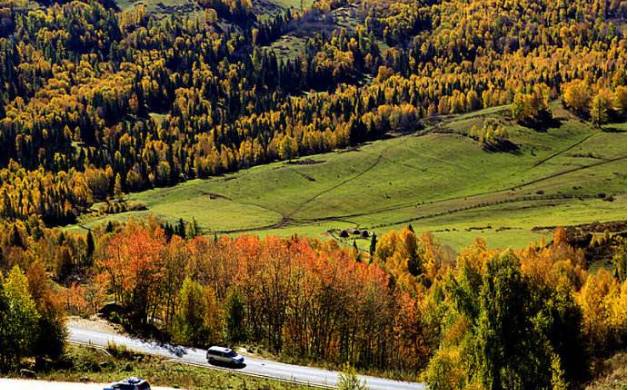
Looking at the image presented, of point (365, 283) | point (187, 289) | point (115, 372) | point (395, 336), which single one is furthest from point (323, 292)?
point (115, 372)

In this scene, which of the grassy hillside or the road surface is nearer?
the road surface

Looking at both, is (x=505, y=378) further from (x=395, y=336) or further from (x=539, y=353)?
(x=395, y=336)

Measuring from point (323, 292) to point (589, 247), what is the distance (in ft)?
307

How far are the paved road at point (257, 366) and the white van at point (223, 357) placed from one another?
2.72ft

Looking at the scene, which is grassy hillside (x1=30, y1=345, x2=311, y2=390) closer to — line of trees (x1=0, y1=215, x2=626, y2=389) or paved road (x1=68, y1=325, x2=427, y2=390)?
paved road (x1=68, y1=325, x2=427, y2=390)

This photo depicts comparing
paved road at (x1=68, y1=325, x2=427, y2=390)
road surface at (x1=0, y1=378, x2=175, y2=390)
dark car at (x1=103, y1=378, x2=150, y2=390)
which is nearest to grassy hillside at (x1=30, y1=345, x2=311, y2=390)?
road surface at (x1=0, y1=378, x2=175, y2=390)

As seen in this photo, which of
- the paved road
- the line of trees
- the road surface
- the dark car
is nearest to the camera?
the dark car

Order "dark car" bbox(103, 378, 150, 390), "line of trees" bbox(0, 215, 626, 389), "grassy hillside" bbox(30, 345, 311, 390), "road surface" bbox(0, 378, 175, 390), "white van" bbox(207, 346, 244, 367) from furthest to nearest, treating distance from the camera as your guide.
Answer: "white van" bbox(207, 346, 244, 367), "line of trees" bbox(0, 215, 626, 389), "grassy hillside" bbox(30, 345, 311, 390), "road surface" bbox(0, 378, 175, 390), "dark car" bbox(103, 378, 150, 390)

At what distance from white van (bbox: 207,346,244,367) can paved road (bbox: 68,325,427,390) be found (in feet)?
2.72

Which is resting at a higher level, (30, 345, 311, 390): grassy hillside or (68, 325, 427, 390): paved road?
(30, 345, 311, 390): grassy hillside

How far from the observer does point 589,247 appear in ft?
589

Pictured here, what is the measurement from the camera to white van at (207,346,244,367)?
265 feet

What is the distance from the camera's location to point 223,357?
8119 cm

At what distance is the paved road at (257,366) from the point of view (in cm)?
7725
